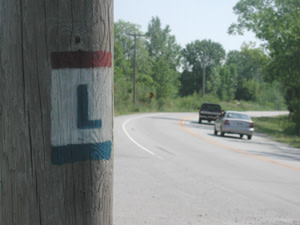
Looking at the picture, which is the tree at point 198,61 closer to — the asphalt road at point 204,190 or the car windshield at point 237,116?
the car windshield at point 237,116

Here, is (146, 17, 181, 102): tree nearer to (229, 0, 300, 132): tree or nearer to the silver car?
(229, 0, 300, 132): tree

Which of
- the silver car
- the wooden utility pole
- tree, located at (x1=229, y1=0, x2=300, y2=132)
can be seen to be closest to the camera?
the wooden utility pole

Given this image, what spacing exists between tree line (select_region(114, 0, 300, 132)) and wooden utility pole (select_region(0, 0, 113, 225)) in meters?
26.4

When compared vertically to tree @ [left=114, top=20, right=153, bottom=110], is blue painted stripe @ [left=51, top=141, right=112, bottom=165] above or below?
below

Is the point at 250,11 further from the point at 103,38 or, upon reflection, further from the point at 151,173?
the point at 103,38

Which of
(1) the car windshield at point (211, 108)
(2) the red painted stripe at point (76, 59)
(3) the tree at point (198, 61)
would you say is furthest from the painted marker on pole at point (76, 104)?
(3) the tree at point (198, 61)

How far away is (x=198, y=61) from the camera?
11069 centimetres

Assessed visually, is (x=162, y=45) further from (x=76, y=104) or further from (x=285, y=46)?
(x=76, y=104)

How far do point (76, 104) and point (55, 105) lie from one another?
91 mm

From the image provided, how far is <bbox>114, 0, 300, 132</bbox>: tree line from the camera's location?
27.4 meters

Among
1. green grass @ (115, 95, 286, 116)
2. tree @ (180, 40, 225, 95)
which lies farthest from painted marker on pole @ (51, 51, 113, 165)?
tree @ (180, 40, 225, 95)

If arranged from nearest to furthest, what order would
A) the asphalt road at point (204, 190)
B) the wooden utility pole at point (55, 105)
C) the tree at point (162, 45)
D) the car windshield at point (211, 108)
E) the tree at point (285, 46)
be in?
the wooden utility pole at point (55, 105) → the asphalt road at point (204, 190) → the tree at point (285, 46) → the car windshield at point (211, 108) → the tree at point (162, 45)

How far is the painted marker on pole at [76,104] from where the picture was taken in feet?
5.60

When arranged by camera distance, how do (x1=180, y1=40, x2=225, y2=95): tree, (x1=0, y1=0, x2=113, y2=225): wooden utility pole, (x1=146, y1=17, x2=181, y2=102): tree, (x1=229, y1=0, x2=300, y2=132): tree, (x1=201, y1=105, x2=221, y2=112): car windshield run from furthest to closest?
(x1=180, y1=40, x2=225, y2=95): tree, (x1=146, y1=17, x2=181, y2=102): tree, (x1=201, y1=105, x2=221, y2=112): car windshield, (x1=229, y1=0, x2=300, y2=132): tree, (x1=0, y1=0, x2=113, y2=225): wooden utility pole
